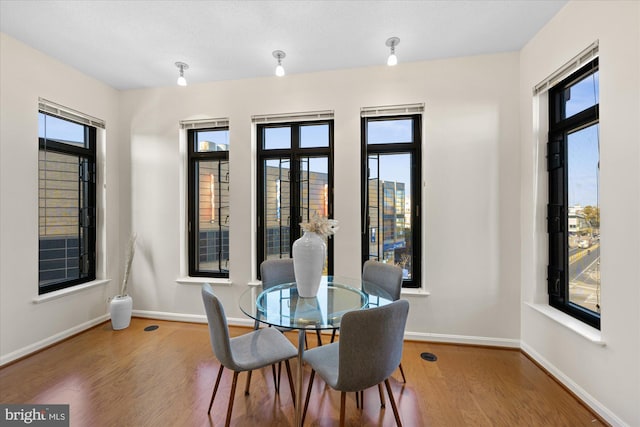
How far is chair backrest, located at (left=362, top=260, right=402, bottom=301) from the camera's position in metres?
2.11

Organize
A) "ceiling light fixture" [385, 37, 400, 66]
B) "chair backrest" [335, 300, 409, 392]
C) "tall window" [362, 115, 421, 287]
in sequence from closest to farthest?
"chair backrest" [335, 300, 409, 392]
"ceiling light fixture" [385, 37, 400, 66]
"tall window" [362, 115, 421, 287]

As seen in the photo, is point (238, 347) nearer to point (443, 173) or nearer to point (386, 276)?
point (386, 276)

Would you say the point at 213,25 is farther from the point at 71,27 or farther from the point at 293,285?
the point at 293,285

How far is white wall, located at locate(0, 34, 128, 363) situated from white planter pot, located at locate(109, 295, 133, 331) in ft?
1.05

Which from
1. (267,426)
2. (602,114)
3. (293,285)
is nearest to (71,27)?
(293,285)

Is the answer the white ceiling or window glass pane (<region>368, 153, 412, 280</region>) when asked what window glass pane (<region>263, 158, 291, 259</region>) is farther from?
the white ceiling

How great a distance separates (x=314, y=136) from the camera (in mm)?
3092

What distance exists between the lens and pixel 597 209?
190 centimetres

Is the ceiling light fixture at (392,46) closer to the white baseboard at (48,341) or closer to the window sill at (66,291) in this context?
the window sill at (66,291)

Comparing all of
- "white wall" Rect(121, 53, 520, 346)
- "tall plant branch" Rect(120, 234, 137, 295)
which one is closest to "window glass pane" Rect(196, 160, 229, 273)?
"white wall" Rect(121, 53, 520, 346)

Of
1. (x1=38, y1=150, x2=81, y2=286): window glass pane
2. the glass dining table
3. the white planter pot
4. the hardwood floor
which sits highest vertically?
(x1=38, y1=150, x2=81, y2=286): window glass pane

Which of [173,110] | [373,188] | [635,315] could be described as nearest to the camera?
[635,315]

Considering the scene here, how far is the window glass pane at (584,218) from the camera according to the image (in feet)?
6.32

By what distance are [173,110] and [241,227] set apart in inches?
64.1
